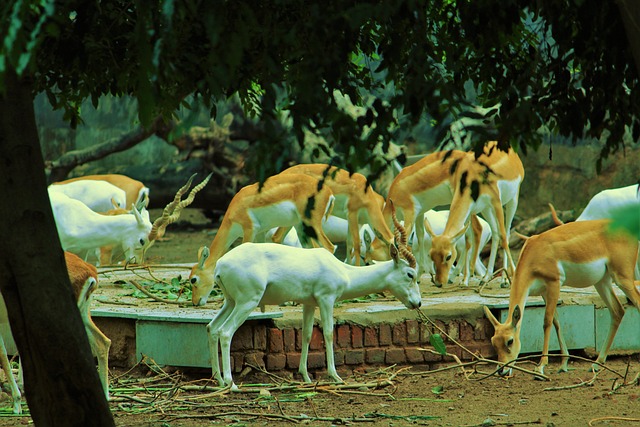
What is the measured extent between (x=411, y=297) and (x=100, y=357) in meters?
2.41

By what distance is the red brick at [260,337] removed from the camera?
7.69 meters

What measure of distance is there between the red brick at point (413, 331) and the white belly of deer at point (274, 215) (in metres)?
2.69

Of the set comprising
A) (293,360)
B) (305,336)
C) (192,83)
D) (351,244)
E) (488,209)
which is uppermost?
(192,83)

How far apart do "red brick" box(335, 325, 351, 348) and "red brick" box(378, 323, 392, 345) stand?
11.4 inches

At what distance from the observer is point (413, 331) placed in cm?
837

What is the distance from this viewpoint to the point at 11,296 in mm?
4629

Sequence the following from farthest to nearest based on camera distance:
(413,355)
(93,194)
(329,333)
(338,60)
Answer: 1. (93,194)
2. (413,355)
3. (329,333)
4. (338,60)

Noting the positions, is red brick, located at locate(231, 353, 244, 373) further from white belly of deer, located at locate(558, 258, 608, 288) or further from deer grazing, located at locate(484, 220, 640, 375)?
white belly of deer, located at locate(558, 258, 608, 288)

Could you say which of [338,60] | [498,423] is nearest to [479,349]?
[498,423]

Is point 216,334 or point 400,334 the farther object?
point 400,334

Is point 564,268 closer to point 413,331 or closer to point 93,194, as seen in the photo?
point 413,331

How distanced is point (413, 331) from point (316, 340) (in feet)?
2.97

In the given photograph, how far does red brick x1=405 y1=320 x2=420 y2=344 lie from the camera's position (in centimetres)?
835

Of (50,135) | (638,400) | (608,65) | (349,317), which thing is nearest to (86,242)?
(349,317)
